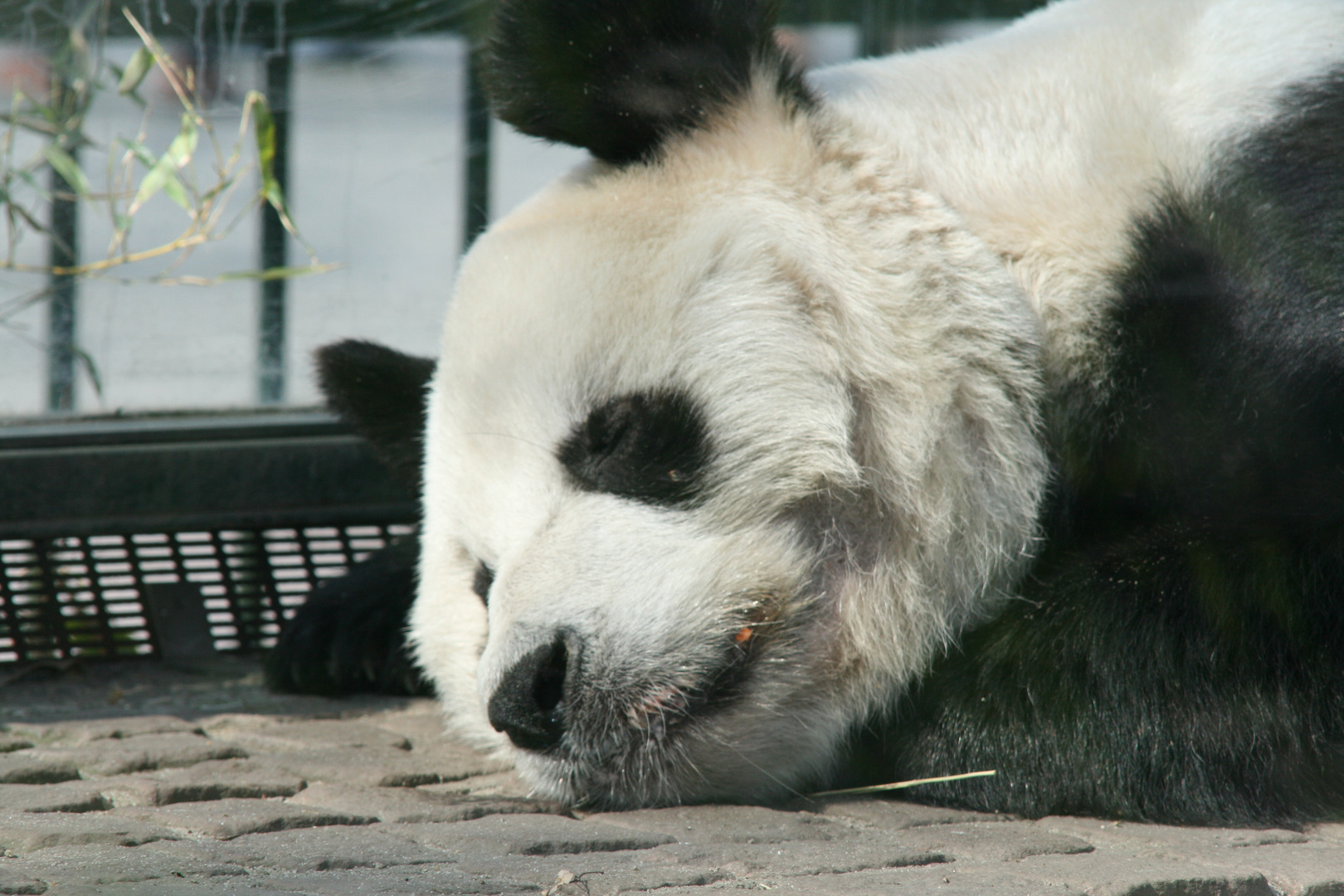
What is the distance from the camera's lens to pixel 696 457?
2279 mm

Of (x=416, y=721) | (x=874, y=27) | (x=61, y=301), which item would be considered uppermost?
(x=874, y=27)

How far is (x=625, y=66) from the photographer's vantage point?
2375 millimetres

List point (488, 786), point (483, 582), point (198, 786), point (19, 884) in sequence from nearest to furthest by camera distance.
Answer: point (19, 884)
point (198, 786)
point (488, 786)
point (483, 582)

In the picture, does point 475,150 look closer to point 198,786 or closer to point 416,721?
point 416,721

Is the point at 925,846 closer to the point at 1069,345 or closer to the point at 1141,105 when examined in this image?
→ the point at 1069,345

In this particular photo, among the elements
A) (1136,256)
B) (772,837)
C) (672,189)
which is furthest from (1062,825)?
(672,189)

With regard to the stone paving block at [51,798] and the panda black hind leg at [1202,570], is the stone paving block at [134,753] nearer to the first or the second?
the stone paving block at [51,798]

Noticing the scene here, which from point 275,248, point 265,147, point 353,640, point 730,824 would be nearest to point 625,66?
point 730,824

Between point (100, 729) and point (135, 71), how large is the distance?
189 centimetres

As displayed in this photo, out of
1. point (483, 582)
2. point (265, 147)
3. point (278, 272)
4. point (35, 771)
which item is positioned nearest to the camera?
point (35, 771)

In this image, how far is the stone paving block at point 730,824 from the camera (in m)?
1.99

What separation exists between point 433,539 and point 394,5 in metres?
2.39

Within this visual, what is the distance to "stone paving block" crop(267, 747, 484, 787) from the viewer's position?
2.41 meters

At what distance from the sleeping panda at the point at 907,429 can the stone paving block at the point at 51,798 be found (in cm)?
64
